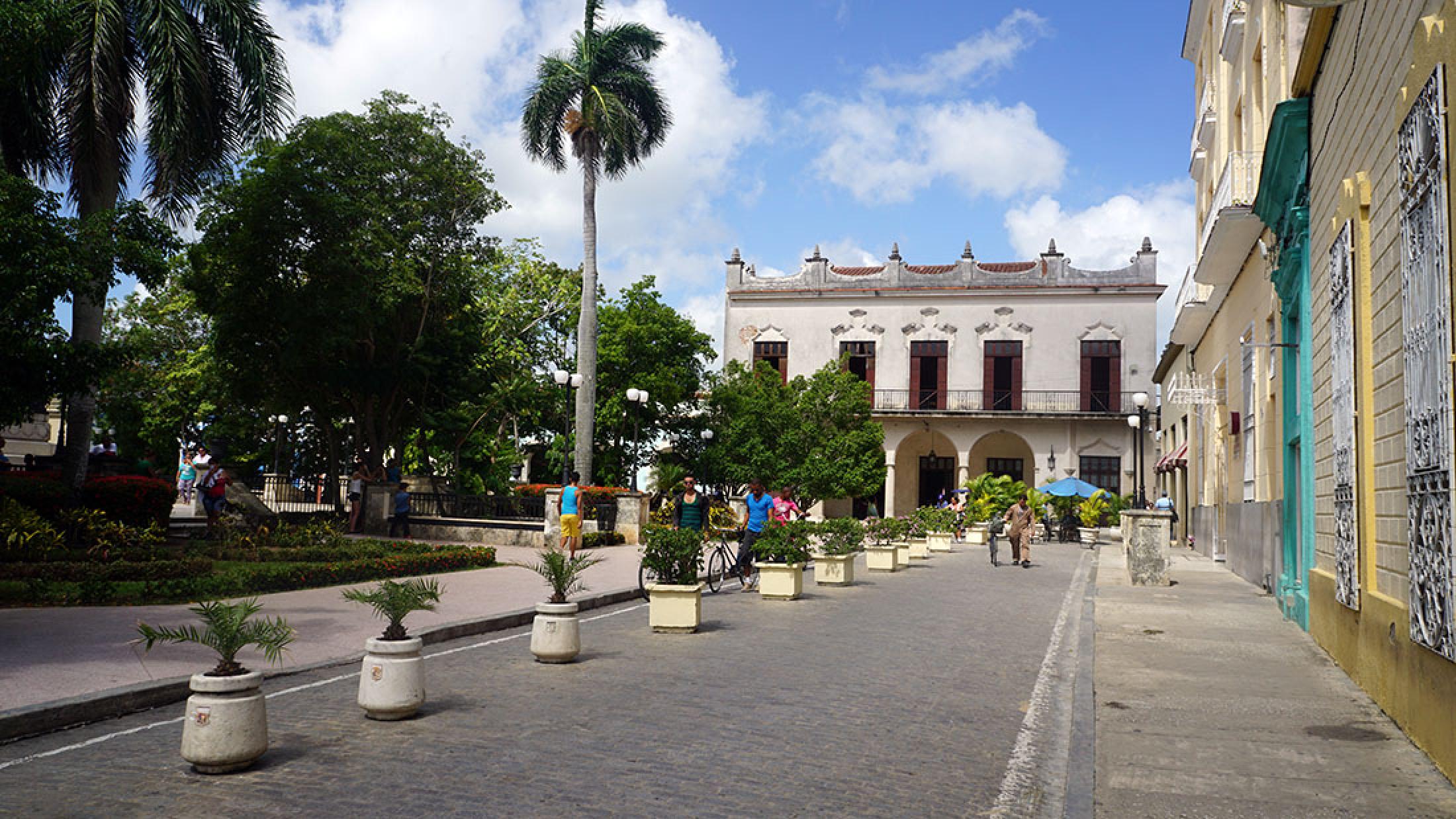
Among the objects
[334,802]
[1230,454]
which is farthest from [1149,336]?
[334,802]

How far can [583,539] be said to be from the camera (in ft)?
78.7

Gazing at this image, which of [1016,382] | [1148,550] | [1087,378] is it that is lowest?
[1148,550]

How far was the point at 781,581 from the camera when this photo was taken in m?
15.1

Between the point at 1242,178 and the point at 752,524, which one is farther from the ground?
the point at 1242,178

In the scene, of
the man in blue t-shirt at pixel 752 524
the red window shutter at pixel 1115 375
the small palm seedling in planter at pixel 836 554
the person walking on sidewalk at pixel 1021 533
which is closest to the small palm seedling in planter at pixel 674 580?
the man in blue t-shirt at pixel 752 524

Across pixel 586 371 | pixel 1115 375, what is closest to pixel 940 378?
pixel 1115 375

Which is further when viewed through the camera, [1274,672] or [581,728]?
[1274,672]

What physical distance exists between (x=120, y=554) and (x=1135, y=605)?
13493 millimetres

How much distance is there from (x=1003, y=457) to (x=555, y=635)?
42328 mm

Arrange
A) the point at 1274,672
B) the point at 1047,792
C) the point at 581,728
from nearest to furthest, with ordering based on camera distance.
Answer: the point at 1047,792 < the point at 581,728 < the point at 1274,672

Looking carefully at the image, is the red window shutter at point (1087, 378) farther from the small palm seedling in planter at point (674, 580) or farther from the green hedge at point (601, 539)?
the small palm seedling in planter at point (674, 580)

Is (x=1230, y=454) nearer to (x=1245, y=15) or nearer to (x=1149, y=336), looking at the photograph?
(x=1245, y=15)

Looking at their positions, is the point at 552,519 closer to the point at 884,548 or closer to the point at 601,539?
the point at 601,539

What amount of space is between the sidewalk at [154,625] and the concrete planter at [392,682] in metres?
1.92
